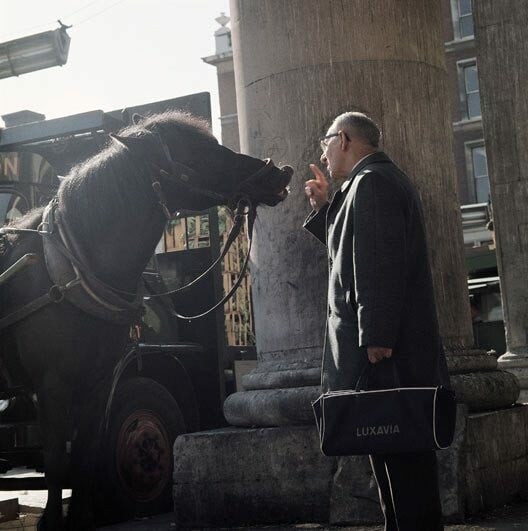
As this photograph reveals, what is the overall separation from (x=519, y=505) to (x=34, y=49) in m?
10.6

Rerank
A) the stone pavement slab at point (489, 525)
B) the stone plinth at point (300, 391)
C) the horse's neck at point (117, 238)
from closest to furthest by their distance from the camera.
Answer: the stone pavement slab at point (489, 525) < the horse's neck at point (117, 238) < the stone plinth at point (300, 391)

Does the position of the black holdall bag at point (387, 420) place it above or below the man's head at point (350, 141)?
below

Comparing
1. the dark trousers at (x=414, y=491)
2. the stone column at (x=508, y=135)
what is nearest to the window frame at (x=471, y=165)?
the stone column at (x=508, y=135)

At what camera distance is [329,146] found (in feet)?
11.9

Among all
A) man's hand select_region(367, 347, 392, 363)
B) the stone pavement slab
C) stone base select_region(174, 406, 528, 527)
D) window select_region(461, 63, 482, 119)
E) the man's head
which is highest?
window select_region(461, 63, 482, 119)

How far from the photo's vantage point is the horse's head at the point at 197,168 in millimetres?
4734

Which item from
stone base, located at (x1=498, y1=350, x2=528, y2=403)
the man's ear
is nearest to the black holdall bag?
the man's ear

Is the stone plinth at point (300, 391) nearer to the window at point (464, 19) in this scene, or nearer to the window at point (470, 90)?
the window at point (470, 90)

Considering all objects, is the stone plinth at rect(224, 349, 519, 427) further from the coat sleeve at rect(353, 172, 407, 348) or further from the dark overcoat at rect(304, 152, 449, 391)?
the coat sleeve at rect(353, 172, 407, 348)

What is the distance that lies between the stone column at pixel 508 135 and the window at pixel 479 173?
80.2ft

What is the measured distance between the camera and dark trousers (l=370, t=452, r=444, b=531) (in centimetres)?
326

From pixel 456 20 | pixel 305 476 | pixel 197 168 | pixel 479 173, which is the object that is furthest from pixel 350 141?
pixel 456 20

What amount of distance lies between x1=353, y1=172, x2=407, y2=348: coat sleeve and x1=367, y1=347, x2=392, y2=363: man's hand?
2 centimetres

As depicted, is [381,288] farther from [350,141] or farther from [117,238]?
[117,238]
